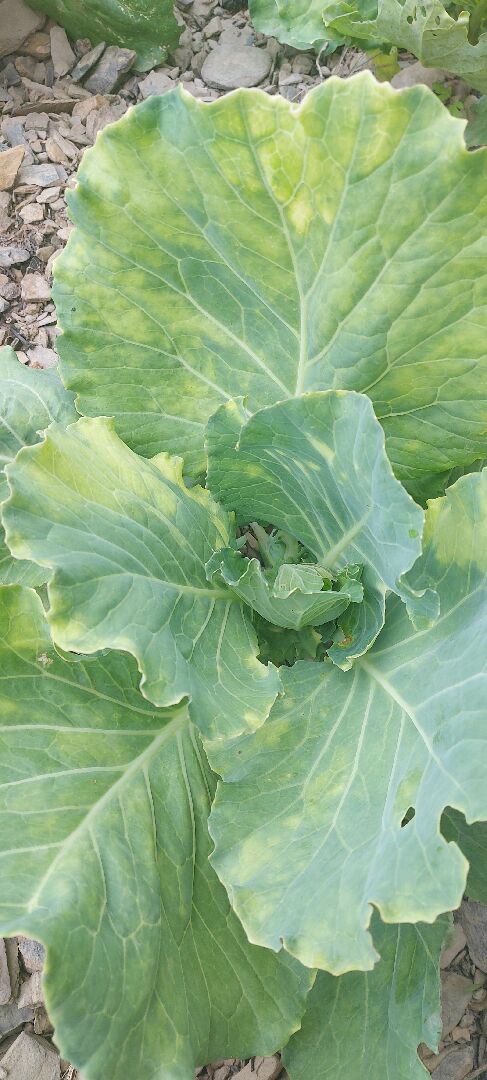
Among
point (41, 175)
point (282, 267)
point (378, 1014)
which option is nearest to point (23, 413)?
point (282, 267)

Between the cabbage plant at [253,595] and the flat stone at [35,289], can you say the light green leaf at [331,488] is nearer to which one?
the cabbage plant at [253,595]

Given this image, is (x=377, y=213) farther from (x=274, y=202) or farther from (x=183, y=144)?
(x=183, y=144)

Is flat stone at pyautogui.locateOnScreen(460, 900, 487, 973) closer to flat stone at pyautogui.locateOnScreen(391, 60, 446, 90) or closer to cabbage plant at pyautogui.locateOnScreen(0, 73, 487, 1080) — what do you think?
cabbage plant at pyautogui.locateOnScreen(0, 73, 487, 1080)

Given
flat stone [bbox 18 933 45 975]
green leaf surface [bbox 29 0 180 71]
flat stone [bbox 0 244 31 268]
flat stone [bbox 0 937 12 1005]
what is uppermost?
green leaf surface [bbox 29 0 180 71]

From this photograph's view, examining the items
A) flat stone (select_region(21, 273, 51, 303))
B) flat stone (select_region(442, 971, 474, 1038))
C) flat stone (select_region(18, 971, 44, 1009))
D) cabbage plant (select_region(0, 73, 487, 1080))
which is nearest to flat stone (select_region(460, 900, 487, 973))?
flat stone (select_region(442, 971, 474, 1038))

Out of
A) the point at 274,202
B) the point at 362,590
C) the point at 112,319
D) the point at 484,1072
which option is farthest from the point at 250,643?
the point at 484,1072

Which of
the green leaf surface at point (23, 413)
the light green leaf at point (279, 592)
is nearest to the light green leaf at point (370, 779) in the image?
the light green leaf at point (279, 592)
